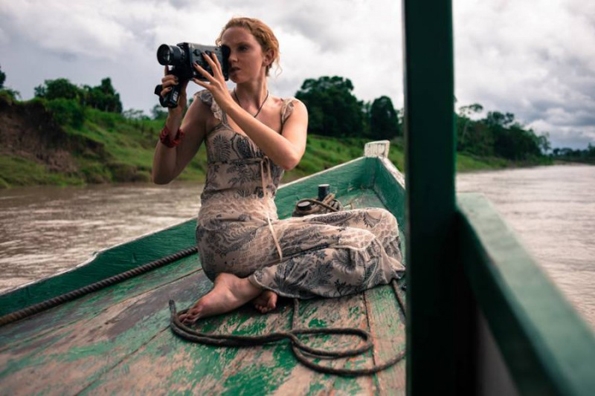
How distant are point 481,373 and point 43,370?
36.3 inches

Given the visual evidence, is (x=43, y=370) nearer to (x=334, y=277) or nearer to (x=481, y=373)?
(x=334, y=277)

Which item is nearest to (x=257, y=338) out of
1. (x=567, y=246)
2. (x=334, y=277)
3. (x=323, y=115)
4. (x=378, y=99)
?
(x=334, y=277)

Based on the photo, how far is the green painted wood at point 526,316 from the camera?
10.4 inches

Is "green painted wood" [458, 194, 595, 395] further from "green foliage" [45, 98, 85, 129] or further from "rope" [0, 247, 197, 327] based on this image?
"green foliage" [45, 98, 85, 129]

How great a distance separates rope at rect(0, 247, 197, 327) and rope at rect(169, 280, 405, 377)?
1.39 feet

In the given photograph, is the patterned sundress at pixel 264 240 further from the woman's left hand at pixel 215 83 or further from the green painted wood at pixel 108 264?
the green painted wood at pixel 108 264

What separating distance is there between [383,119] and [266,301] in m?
32.6

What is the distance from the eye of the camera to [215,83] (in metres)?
1.36

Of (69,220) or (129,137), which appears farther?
(129,137)

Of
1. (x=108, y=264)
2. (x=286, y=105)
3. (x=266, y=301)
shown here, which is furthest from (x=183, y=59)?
(x=108, y=264)

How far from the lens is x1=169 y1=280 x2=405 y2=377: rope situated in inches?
39.4

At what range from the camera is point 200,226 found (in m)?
1.50

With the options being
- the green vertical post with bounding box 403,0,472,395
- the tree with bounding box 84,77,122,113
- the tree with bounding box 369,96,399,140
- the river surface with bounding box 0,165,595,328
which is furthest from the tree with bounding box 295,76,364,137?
the green vertical post with bounding box 403,0,472,395

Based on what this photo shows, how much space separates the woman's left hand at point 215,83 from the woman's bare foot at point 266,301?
0.49m
